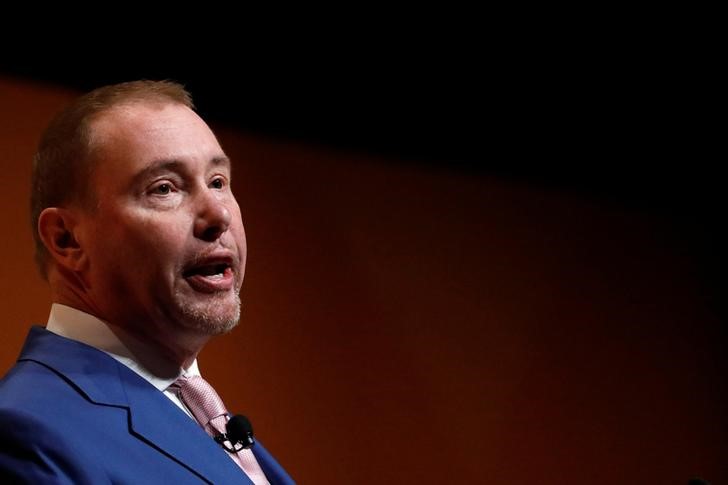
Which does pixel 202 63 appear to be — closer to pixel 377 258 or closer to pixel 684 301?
pixel 377 258

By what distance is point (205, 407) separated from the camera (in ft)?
5.32

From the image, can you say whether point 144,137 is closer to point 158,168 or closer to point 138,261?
point 158,168

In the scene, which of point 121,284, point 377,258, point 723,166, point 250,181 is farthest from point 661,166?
point 121,284

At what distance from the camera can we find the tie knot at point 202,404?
1.60m

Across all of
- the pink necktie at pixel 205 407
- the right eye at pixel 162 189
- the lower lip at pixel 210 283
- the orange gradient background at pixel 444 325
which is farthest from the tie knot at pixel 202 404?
the orange gradient background at pixel 444 325

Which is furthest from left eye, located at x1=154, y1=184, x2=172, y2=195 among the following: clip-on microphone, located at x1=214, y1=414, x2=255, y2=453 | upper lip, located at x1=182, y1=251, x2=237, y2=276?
clip-on microphone, located at x1=214, y1=414, x2=255, y2=453

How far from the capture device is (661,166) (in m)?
3.16

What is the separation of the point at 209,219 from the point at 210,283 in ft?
0.33

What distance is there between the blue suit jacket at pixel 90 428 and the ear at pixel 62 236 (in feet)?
0.39

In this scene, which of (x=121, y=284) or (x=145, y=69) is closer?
(x=121, y=284)

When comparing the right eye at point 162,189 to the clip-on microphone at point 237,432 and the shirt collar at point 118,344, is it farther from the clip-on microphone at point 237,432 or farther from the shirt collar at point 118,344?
the clip-on microphone at point 237,432

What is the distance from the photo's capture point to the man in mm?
1489

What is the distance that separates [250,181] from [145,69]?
14.4 inches

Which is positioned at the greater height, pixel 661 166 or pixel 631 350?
pixel 661 166
